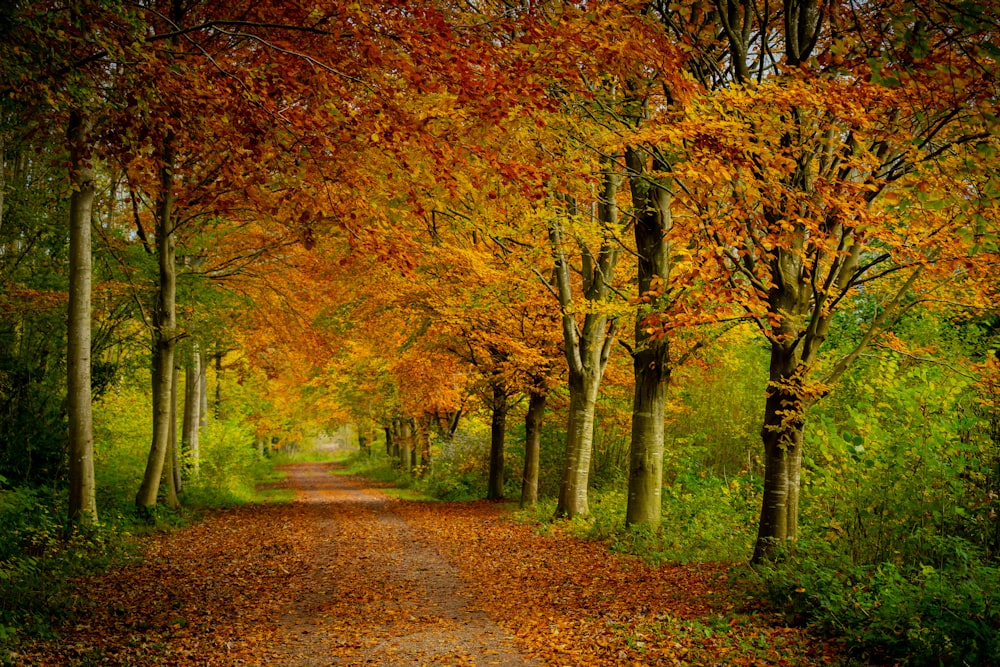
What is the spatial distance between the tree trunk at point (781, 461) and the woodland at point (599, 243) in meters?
0.05

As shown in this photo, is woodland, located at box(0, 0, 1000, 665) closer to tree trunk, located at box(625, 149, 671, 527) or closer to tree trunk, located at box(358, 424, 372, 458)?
tree trunk, located at box(625, 149, 671, 527)

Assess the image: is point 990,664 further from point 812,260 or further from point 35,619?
point 35,619

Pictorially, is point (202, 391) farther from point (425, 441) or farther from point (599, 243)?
point (599, 243)

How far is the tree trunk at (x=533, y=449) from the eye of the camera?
18.5 metres

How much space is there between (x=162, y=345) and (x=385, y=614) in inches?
363

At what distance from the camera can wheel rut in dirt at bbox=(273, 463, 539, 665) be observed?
6273 mm

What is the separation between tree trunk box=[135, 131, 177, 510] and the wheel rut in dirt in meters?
3.73

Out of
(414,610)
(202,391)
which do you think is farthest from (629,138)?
(202,391)

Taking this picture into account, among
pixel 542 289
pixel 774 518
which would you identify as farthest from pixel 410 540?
pixel 774 518

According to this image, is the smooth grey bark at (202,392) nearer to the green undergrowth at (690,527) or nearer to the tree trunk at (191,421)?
the tree trunk at (191,421)

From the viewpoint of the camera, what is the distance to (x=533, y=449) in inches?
746

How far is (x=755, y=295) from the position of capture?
6945mm

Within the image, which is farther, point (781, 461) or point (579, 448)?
point (579, 448)

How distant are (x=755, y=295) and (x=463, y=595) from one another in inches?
193
